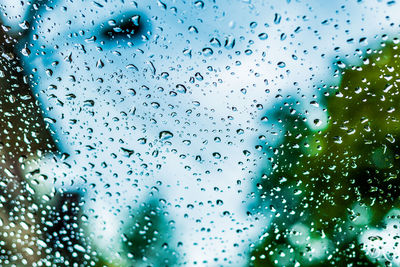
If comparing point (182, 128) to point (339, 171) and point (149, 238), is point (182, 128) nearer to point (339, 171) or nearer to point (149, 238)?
point (149, 238)

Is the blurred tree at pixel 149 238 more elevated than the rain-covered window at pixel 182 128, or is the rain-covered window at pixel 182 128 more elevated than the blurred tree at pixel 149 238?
the rain-covered window at pixel 182 128

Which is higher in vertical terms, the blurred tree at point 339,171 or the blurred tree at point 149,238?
the blurred tree at point 339,171

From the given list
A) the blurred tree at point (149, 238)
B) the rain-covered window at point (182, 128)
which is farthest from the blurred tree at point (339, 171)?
the blurred tree at point (149, 238)

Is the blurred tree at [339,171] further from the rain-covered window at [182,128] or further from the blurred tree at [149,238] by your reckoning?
the blurred tree at [149,238]

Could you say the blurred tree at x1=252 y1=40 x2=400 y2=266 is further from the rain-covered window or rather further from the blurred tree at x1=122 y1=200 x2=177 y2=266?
the blurred tree at x1=122 y1=200 x2=177 y2=266

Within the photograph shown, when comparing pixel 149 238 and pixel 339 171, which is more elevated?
pixel 339 171

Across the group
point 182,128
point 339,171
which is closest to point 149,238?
point 182,128
